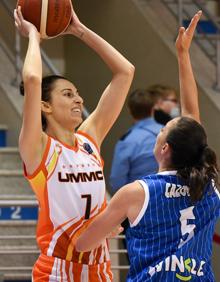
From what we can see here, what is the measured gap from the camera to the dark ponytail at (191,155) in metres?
3.92

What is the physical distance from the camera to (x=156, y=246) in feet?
12.7

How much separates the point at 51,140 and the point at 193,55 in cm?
516

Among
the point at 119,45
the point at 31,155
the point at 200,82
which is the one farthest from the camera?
the point at 119,45

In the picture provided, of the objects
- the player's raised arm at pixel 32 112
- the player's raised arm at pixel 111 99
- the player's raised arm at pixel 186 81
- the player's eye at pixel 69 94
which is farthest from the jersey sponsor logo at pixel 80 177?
the player's raised arm at pixel 186 81

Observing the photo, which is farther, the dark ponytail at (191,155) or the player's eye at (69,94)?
the player's eye at (69,94)

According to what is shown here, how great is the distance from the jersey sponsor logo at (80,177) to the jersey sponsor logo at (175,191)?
579 millimetres

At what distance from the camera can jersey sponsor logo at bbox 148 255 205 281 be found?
3.85 m

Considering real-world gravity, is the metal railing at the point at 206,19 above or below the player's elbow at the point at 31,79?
below

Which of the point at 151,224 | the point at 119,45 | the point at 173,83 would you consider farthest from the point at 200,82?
the point at 151,224

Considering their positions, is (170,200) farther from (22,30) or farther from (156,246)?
(22,30)

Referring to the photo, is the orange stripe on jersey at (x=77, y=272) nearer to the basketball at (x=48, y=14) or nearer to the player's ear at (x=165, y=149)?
the player's ear at (x=165, y=149)

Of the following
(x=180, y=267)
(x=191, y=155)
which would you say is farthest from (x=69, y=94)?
(x=180, y=267)

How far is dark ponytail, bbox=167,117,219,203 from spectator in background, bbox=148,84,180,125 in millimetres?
3234

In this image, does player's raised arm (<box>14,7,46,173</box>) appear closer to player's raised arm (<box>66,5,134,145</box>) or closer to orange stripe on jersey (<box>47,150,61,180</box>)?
orange stripe on jersey (<box>47,150,61,180</box>)
